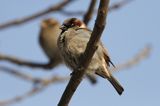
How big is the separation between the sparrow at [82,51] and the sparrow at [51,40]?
1.42 m

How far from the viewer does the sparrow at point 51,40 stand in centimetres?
625

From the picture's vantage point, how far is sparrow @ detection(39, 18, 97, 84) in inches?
246

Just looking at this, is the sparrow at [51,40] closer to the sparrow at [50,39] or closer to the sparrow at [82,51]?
the sparrow at [50,39]

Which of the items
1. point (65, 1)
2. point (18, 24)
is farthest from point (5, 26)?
→ point (65, 1)

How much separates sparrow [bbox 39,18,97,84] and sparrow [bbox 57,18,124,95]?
4.67 ft

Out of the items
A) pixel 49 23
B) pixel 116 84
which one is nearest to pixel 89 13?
pixel 116 84

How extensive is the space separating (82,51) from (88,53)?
0.87 meters

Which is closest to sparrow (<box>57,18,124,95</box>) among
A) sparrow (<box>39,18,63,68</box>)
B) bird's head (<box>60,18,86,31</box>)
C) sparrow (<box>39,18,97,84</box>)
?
bird's head (<box>60,18,86,31</box>)

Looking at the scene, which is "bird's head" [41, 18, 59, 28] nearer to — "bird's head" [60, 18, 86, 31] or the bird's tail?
"bird's head" [60, 18, 86, 31]

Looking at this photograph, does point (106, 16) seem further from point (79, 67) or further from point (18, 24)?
point (18, 24)

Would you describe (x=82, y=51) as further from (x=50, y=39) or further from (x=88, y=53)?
(x=50, y=39)

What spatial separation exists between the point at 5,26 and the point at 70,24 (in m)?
0.61

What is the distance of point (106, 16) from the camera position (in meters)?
3.06

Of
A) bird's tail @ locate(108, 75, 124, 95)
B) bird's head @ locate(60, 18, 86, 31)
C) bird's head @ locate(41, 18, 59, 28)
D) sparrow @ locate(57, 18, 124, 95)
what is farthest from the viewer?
bird's head @ locate(41, 18, 59, 28)
